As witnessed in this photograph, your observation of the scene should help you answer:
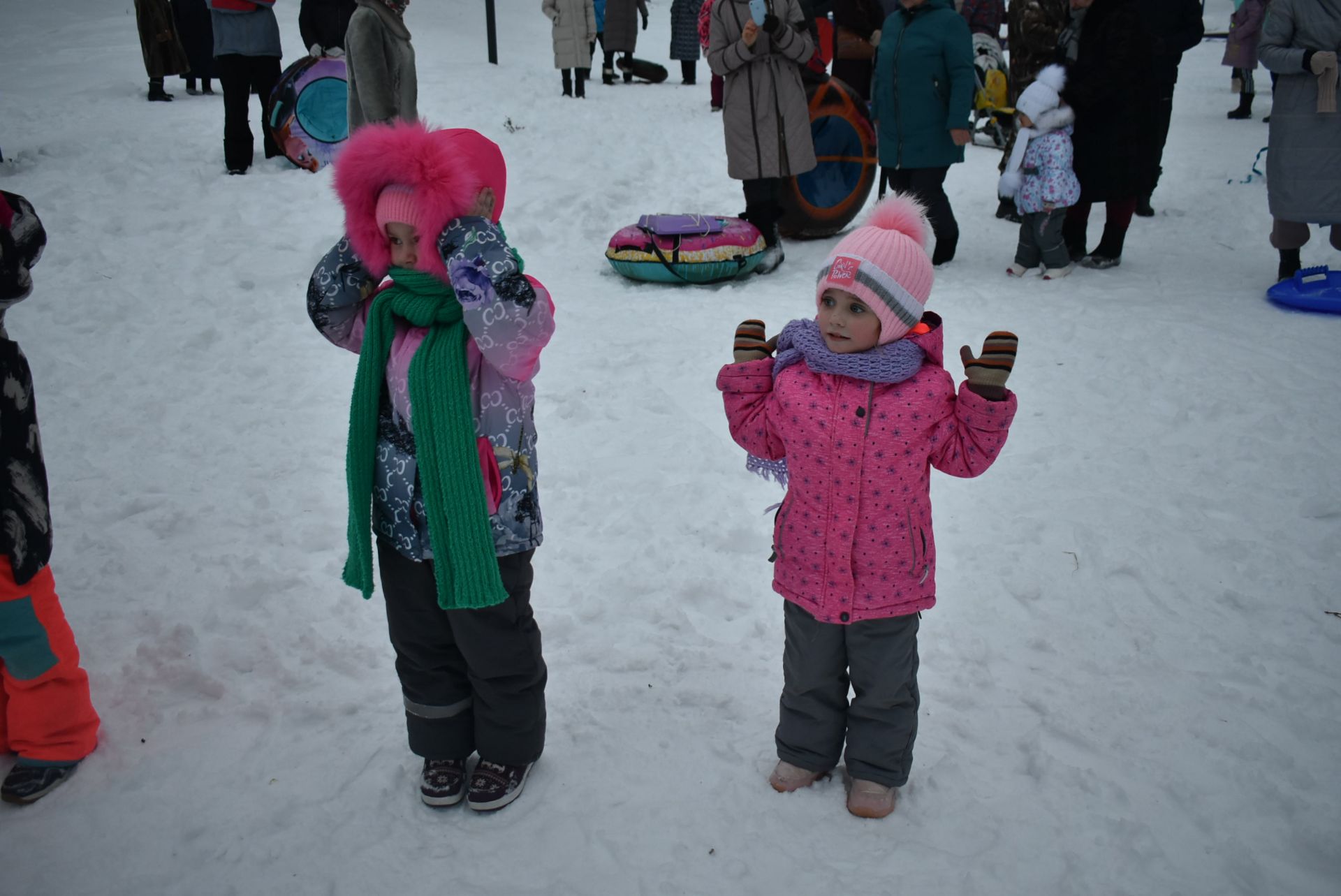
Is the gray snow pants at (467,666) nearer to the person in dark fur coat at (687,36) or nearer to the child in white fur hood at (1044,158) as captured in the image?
the child in white fur hood at (1044,158)

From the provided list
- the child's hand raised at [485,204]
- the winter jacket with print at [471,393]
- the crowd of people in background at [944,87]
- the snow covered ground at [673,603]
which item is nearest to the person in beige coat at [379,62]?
the crowd of people in background at [944,87]

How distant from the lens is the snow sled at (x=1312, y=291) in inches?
212

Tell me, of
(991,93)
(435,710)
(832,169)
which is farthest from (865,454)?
(991,93)

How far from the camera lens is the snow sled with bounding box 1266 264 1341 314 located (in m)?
5.38

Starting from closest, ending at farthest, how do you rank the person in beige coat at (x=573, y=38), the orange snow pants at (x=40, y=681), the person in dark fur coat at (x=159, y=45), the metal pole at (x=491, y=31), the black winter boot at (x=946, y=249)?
the orange snow pants at (x=40, y=681) → the black winter boot at (x=946, y=249) → the person in dark fur coat at (x=159, y=45) → the person in beige coat at (x=573, y=38) → the metal pole at (x=491, y=31)

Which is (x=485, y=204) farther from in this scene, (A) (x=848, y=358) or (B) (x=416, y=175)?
(A) (x=848, y=358)

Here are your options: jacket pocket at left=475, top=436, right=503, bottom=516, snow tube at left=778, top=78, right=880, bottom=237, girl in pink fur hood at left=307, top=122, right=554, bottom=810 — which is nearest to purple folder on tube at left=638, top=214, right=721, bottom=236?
snow tube at left=778, top=78, right=880, bottom=237

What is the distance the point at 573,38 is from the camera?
10.9 meters

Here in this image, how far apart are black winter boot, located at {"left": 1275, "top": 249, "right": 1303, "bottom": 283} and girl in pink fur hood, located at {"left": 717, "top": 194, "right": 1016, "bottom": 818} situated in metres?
4.70

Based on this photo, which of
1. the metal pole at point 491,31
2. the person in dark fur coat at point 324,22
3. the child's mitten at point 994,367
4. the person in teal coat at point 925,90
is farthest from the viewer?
the metal pole at point 491,31

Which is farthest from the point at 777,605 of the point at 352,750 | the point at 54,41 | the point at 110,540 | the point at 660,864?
the point at 54,41

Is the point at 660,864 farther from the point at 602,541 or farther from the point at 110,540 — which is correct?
the point at 110,540

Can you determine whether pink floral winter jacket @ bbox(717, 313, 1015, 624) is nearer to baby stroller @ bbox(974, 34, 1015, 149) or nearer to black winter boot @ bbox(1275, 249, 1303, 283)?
black winter boot @ bbox(1275, 249, 1303, 283)

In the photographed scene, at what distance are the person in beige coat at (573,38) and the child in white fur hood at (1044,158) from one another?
6.29m
